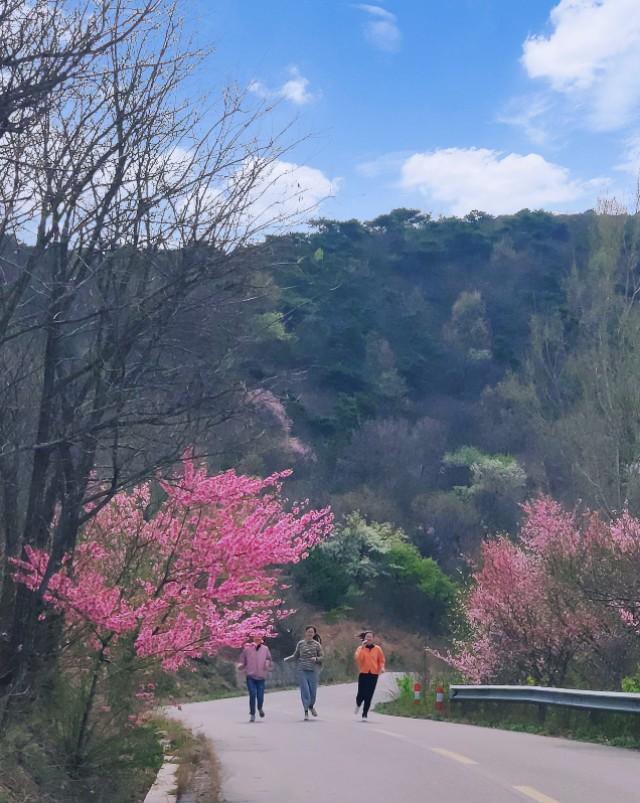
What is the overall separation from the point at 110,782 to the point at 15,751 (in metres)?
1.13

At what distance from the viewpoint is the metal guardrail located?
15.5m

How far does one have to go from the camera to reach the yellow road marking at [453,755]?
13.1 meters

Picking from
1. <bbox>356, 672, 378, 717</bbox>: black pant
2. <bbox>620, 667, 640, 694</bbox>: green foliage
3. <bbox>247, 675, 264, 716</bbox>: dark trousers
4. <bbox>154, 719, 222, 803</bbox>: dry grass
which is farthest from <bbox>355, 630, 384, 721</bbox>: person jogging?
<bbox>154, 719, 222, 803</bbox>: dry grass

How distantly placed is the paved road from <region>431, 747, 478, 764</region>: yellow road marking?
11mm

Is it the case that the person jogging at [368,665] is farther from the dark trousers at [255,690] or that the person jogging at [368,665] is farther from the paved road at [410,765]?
the dark trousers at [255,690]

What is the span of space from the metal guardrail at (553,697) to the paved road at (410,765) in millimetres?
594

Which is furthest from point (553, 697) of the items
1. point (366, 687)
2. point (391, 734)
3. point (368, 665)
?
point (366, 687)

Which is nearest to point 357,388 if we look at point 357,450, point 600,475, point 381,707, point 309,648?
point 357,450

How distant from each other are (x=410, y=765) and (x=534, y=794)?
2.63 metres

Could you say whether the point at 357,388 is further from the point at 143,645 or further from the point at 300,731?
the point at 143,645

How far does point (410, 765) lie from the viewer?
12680mm

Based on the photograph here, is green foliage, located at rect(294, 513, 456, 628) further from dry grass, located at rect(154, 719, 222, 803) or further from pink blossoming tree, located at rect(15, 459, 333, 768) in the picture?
pink blossoming tree, located at rect(15, 459, 333, 768)

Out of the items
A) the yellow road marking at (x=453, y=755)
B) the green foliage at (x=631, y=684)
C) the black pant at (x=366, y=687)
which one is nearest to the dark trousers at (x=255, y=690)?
the black pant at (x=366, y=687)

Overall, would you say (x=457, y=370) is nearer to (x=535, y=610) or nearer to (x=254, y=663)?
(x=535, y=610)
